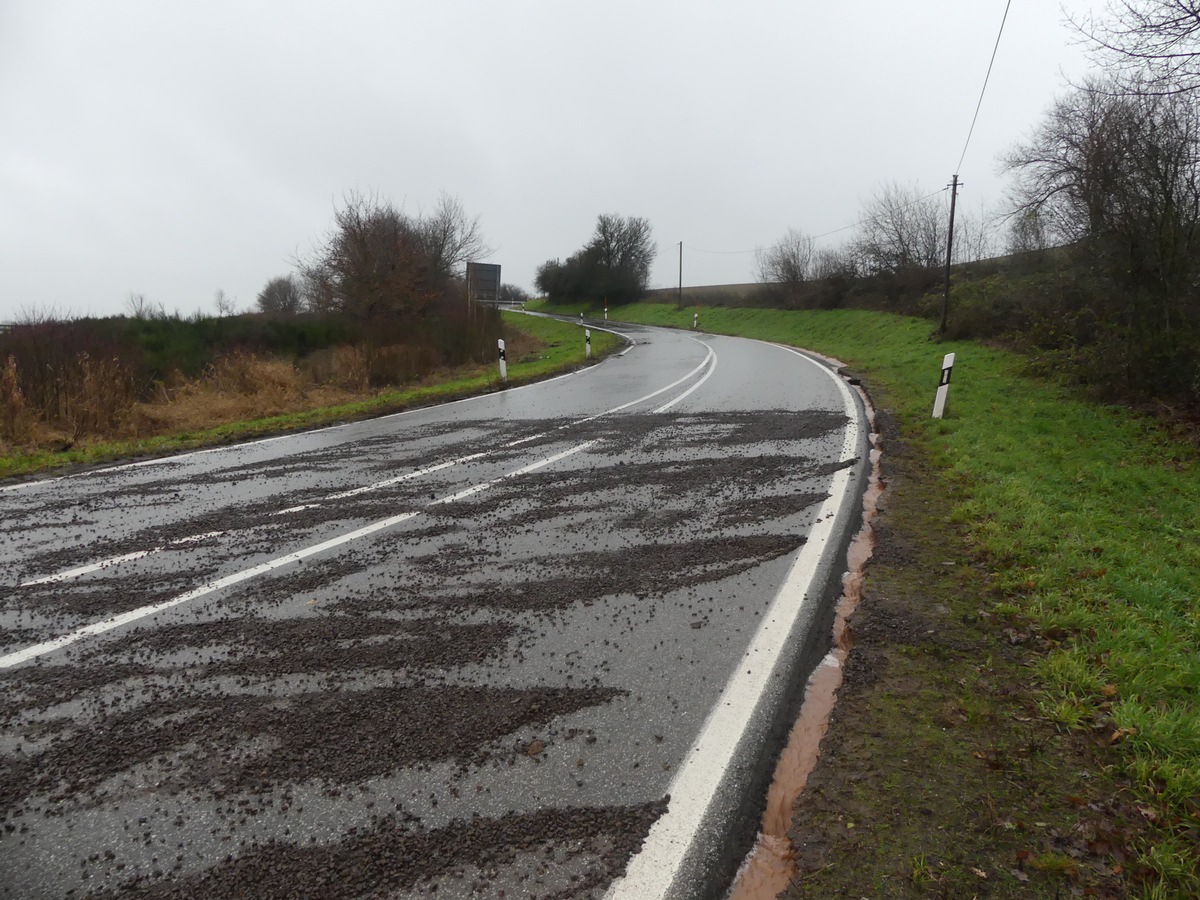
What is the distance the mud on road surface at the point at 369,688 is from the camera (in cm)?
230

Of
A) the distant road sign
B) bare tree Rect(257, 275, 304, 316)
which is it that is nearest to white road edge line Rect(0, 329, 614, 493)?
the distant road sign

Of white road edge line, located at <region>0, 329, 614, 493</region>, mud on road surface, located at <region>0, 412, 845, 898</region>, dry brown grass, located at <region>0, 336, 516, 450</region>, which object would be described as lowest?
mud on road surface, located at <region>0, 412, 845, 898</region>

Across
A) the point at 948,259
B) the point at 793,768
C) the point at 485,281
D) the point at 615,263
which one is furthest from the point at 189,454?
the point at 615,263

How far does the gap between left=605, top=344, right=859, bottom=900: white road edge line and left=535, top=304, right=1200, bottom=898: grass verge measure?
0.35m

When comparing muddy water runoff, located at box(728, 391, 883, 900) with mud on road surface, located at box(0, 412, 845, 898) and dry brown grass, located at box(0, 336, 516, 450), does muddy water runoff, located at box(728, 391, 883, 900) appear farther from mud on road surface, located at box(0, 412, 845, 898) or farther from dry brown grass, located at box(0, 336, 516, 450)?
dry brown grass, located at box(0, 336, 516, 450)

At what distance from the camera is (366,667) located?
3457 millimetres

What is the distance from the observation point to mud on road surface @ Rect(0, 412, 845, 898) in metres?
2.30

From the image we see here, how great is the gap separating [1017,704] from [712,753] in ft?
4.71

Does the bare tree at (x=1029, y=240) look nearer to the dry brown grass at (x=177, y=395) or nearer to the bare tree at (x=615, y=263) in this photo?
the dry brown grass at (x=177, y=395)

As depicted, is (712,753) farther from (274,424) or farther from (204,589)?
(274,424)

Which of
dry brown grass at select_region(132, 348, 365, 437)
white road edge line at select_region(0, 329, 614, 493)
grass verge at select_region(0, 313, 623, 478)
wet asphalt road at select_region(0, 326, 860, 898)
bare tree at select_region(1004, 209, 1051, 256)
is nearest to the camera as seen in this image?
wet asphalt road at select_region(0, 326, 860, 898)

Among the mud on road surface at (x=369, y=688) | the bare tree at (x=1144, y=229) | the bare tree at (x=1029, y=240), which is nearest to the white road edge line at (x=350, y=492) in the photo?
the mud on road surface at (x=369, y=688)

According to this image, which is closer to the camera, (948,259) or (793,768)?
(793,768)

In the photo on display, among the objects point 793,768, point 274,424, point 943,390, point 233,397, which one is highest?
point 943,390
